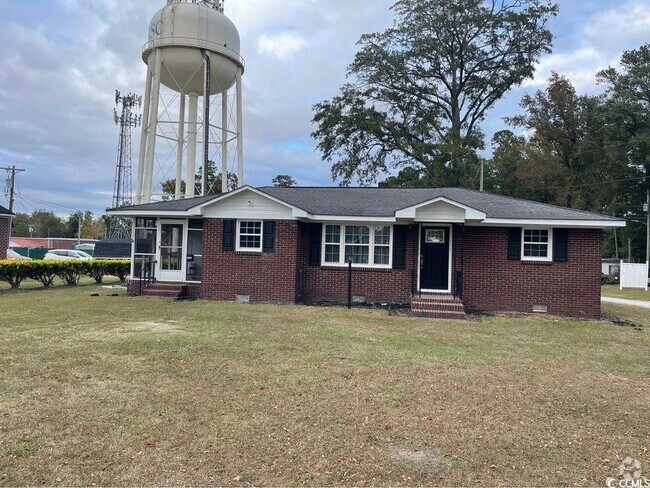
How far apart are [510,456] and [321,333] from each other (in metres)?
5.57

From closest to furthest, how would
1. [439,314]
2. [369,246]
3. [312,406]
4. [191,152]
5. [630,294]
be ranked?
[312,406] < [439,314] < [369,246] < [191,152] < [630,294]

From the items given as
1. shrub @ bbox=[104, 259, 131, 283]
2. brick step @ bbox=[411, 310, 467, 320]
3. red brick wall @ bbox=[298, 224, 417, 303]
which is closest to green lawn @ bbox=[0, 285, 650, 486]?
brick step @ bbox=[411, 310, 467, 320]

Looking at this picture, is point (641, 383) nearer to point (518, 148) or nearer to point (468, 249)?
point (468, 249)

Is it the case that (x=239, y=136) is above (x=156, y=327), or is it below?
above

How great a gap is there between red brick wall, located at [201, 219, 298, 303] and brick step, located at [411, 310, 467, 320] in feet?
12.3

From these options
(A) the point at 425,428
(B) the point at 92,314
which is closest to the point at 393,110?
(B) the point at 92,314

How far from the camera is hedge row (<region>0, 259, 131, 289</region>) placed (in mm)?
17625

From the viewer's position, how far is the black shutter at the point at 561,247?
13.4 m

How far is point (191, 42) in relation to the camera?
810 inches

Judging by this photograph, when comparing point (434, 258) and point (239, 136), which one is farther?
point (239, 136)

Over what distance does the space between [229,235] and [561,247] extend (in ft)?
31.0

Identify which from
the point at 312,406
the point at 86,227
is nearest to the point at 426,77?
the point at 312,406

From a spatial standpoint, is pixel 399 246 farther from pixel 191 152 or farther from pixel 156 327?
pixel 191 152

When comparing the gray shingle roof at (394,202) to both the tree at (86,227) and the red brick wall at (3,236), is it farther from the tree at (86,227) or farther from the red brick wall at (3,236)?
the tree at (86,227)
